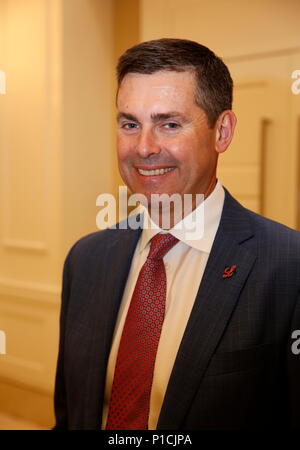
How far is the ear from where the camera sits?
1.09m

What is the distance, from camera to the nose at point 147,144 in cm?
100

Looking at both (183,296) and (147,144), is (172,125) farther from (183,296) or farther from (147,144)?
(183,296)

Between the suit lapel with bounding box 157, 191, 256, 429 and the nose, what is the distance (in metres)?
0.24

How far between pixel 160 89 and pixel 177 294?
1.50ft

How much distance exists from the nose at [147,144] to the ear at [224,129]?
16 cm

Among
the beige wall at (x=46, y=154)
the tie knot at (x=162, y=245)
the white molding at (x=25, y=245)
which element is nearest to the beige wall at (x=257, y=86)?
the beige wall at (x=46, y=154)

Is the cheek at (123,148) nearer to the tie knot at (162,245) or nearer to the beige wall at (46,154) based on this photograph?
the tie knot at (162,245)

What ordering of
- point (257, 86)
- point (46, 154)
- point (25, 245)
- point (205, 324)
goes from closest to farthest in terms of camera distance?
1. point (205, 324)
2. point (257, 86)
3. point (46, 154)
4. point (25, 245)

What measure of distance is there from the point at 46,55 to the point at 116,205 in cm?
87

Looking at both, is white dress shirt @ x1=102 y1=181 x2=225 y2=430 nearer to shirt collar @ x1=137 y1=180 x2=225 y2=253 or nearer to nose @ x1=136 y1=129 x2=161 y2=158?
shirt collar @ x1=137 y1=180 x2=225 y2=253

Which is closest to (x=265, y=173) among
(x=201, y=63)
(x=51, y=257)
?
(x=201, y=63)

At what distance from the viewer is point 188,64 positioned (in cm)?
101

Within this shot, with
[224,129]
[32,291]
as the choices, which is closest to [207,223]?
[224,129]
